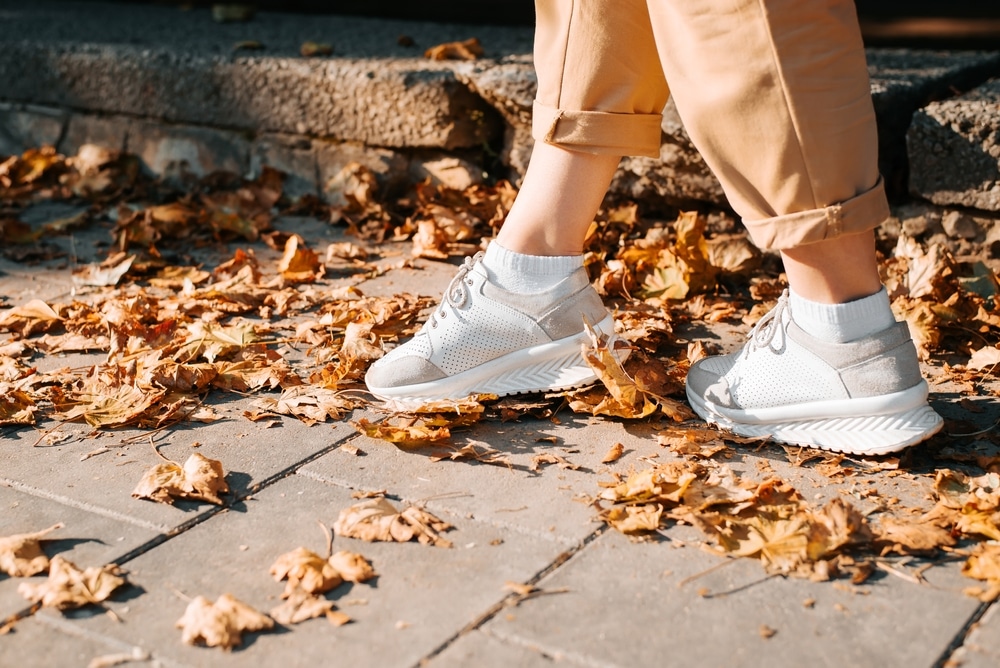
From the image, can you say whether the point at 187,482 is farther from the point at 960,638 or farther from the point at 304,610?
the point at 960,638

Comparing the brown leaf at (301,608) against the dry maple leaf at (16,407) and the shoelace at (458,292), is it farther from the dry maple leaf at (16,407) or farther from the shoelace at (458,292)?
the dry maple leaf at (16,407)

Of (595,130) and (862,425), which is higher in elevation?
(595,130)

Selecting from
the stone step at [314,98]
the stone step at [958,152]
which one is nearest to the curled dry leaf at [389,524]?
the stone step at [314,98]

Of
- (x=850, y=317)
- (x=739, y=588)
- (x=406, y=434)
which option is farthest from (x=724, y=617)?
(x=406, y=434)

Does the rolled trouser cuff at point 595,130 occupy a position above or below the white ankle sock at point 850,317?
above

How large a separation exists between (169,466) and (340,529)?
0.40 m

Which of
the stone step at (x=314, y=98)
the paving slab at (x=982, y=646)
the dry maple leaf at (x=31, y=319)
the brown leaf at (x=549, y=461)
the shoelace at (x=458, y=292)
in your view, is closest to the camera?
the paving slab at (x=982, y=646)

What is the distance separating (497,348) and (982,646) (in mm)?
1042

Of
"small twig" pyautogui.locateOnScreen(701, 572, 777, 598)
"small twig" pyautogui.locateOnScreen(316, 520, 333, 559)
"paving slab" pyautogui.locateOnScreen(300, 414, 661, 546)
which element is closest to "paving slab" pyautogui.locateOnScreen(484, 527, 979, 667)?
"small twig" pyautogui.locateOnScreen(701, 572, 777, 598)

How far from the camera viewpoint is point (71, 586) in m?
1.54

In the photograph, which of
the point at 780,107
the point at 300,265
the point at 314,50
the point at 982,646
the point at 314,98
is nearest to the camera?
the point at 982,646

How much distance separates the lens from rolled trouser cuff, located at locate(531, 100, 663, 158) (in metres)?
1.99

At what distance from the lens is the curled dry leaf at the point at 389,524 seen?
166 centimetres

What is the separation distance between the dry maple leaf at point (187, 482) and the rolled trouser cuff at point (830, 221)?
99cm
